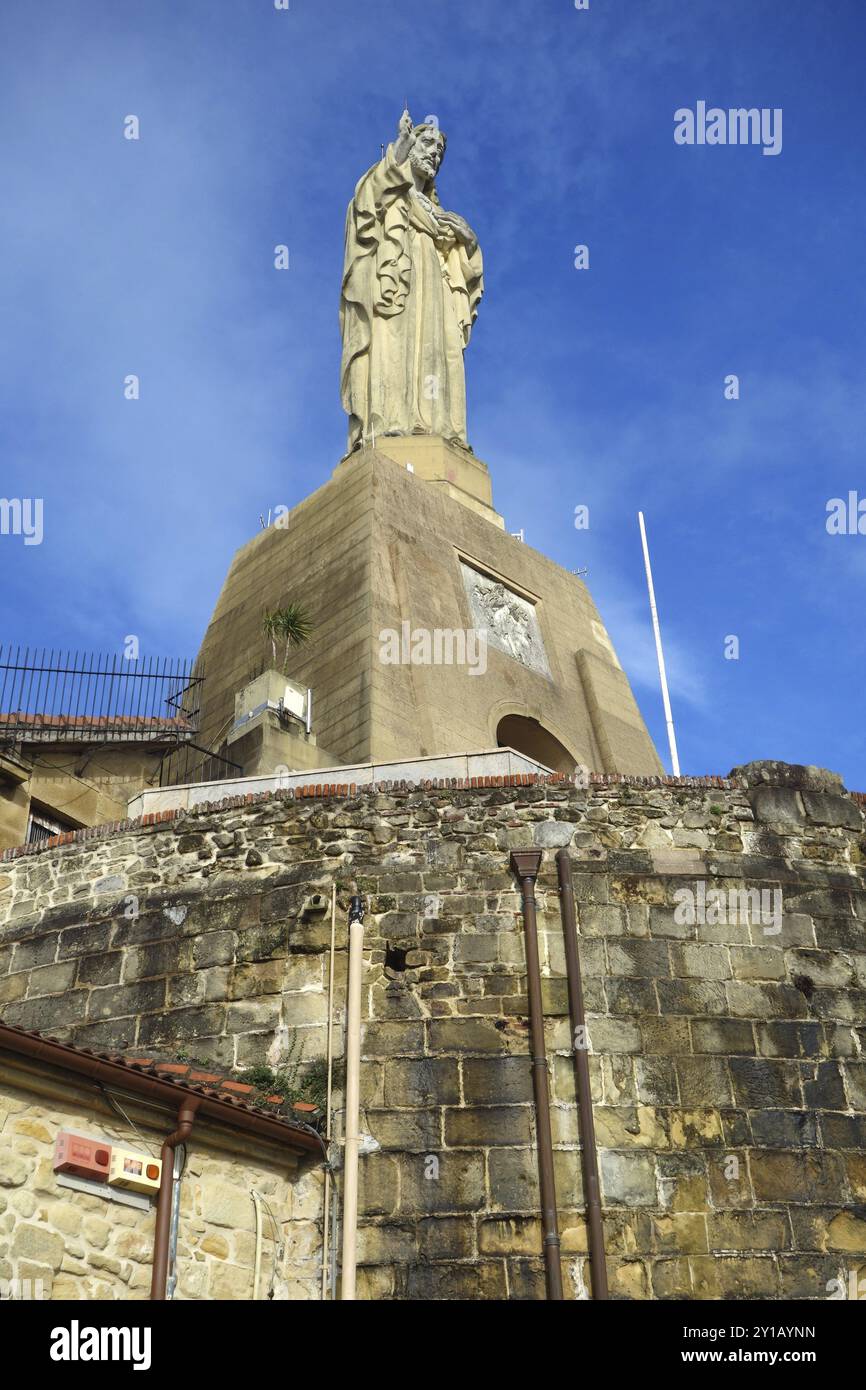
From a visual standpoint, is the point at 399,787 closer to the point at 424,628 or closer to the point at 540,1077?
the point at 540,1077

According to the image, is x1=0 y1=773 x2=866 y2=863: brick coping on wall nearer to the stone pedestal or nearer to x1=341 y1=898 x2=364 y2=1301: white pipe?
x1=341 y1=898 x2=364 y2=1301: white pipe

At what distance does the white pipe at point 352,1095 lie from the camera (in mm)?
13398

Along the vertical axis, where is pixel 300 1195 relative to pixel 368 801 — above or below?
below

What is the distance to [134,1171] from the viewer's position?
1240 centimetres

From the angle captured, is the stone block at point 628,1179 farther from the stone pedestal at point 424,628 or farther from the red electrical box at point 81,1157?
the stone pedestal at point 424,628

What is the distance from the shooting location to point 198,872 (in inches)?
666

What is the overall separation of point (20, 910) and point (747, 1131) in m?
8.46

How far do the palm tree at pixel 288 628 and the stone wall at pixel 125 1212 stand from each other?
11.0 m

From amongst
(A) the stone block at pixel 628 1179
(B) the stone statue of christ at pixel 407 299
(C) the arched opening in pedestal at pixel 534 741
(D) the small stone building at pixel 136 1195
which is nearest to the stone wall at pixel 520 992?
(A) the stone block at pixel 628 1179

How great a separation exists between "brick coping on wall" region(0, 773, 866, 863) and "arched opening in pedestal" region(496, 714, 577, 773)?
7.41 metres

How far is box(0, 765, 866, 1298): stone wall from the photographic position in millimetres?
13875
